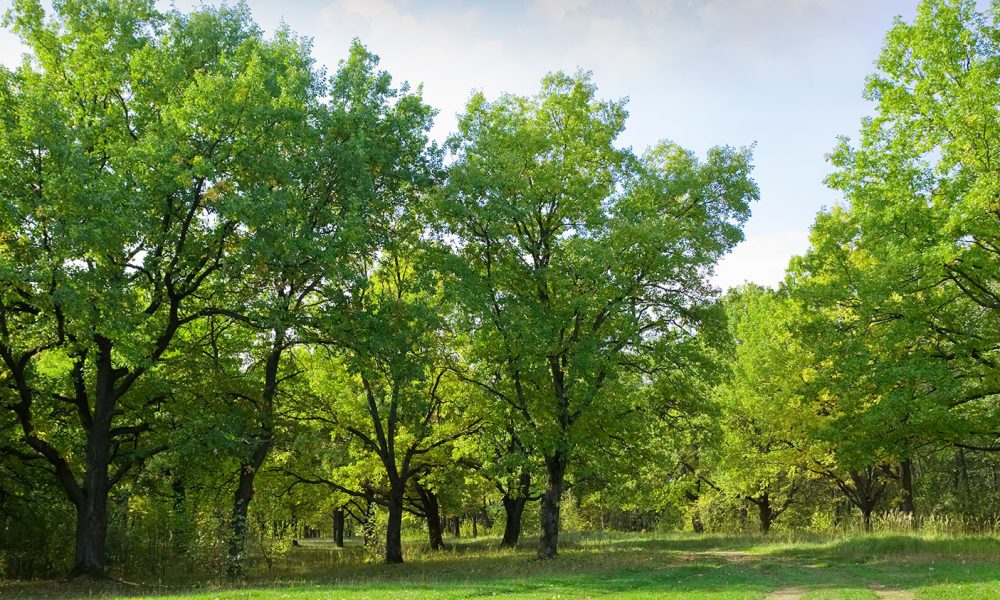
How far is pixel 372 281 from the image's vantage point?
23.2m

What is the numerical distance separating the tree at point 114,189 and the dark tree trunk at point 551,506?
12629mm

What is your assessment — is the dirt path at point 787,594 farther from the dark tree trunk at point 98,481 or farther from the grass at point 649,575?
the dark tree trunk at point 98,481

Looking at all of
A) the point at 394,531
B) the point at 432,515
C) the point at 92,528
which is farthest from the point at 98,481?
the point at 432,515

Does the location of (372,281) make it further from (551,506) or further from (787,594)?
(787,594)

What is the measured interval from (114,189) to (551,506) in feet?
55.9

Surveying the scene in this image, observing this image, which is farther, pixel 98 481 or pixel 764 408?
pixel 764 408

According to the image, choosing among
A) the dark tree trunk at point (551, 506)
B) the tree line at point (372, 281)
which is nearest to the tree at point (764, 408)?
the tree line at point (372, 281)

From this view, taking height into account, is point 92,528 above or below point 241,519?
above

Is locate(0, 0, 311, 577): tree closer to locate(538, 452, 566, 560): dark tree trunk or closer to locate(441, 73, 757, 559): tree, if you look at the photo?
locate(441, 73, 757, 559): tree

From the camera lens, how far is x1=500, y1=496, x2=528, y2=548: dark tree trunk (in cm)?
3238

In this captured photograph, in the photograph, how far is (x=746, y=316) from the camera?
38.0m

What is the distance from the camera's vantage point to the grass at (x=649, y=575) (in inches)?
555

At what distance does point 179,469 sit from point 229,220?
316 inches

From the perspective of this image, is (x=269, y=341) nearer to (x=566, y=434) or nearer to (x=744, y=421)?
(x=566, y=434)
